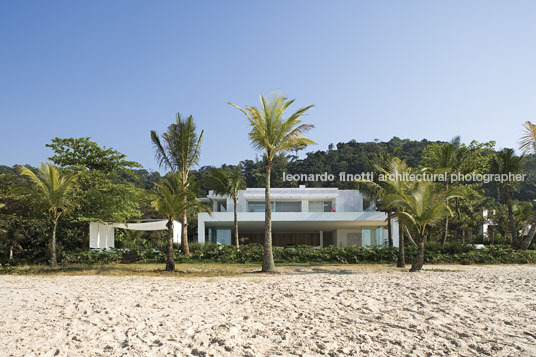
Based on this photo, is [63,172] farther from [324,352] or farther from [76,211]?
[324,352]

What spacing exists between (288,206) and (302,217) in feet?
13.2

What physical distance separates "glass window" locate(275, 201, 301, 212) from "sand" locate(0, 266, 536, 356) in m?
22.7

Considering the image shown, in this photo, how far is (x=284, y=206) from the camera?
32250 mm

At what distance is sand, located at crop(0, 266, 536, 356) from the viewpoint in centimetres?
573

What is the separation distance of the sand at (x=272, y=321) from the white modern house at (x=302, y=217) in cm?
1806

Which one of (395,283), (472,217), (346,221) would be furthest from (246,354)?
(472,217)

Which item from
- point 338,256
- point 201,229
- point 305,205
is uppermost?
point 305,205

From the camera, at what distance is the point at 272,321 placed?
677 cm

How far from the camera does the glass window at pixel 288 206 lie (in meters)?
32.1

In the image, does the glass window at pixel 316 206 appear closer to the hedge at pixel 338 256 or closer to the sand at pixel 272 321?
the hedge at pixel 338 256

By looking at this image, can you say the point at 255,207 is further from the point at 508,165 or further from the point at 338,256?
the point at 508,165

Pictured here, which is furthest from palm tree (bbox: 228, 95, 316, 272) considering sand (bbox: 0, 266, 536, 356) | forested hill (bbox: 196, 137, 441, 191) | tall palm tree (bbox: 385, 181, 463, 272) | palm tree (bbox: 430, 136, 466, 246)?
forested hill (bbox: 196, 137, 441, 191)

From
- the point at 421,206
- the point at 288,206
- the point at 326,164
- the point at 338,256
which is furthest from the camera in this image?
the point at 326,164

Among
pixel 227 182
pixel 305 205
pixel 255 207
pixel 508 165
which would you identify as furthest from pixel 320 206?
pixel 508 165
